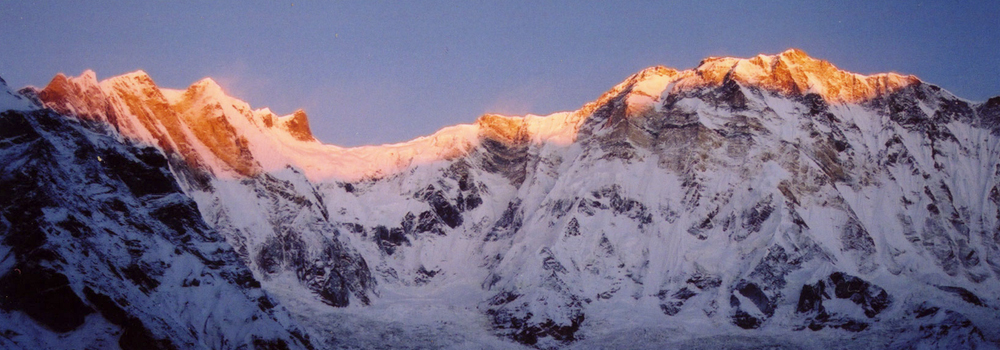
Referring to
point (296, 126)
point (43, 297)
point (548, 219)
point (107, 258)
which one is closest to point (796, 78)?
point (548, 219)

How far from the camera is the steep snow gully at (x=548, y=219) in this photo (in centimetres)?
9475

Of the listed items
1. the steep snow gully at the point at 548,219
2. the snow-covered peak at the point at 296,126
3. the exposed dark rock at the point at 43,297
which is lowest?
the exposed dark rock at the point at 43,297

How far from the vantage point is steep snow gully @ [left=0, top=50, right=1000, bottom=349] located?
94.8 metres

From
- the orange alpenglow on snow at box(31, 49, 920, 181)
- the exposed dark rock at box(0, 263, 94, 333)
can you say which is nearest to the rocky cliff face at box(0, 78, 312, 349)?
the exposed dark rock at box(0, 263, 94, 333)

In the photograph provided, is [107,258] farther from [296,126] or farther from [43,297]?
[296,126]

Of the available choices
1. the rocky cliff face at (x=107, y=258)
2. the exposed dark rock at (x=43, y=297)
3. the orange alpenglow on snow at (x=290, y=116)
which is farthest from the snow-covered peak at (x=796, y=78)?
the exposed dark rock at (x=43, y=297)

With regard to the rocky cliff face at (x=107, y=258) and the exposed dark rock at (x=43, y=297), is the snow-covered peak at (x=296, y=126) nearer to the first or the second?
the rocky cliff face at (x=107, y=258)

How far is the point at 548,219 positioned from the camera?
162250 mm

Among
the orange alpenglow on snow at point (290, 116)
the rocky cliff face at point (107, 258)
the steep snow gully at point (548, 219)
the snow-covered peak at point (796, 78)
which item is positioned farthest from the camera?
the snow-covered peak at point (796, 78)

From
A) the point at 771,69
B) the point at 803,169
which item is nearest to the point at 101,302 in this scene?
the point at 803,169

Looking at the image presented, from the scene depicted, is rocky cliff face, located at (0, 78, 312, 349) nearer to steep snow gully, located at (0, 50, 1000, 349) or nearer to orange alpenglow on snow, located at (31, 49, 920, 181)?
steep snow gully, located at (0, 50, 1000, 349)

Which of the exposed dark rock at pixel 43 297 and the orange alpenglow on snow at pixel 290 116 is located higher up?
the orange alpenglow on snow at pixel 290 116

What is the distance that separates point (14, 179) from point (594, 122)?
12706cm

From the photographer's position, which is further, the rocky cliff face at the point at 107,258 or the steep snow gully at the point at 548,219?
the steep snow gully at the point at 548,219
